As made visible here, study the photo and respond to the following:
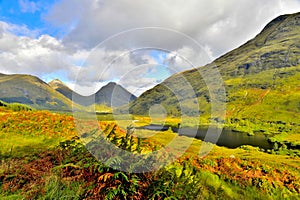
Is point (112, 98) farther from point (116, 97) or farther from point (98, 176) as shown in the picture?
point (98, 176)

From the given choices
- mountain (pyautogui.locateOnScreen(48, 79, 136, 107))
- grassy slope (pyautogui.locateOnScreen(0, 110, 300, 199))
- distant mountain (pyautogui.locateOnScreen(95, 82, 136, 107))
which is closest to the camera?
grassy slope (pyautogui.locateOnScreen(0, 110, 300, 199))

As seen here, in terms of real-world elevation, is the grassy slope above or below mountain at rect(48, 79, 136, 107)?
below

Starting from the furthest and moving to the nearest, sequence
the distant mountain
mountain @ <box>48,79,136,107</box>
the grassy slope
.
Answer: the distant mountain < mountain @ <box>48,79,136,107</box> < the grassy slope

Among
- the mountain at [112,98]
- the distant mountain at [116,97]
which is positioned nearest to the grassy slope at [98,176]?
the mountain at [112,98]

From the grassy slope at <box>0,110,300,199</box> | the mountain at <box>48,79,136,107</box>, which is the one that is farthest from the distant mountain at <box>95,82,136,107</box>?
the grassy slope at <box>0,110,300,199</box>

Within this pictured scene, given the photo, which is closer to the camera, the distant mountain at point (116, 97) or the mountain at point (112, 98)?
the mountain at point (112, 98)

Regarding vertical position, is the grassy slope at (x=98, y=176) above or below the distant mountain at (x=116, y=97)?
below

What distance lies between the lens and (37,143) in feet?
43.4

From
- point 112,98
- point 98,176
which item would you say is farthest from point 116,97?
point 98,176

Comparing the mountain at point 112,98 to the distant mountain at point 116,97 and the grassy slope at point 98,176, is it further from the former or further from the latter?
the grassy slope at point 98,176

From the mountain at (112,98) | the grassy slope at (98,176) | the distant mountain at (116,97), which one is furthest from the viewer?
the distant mountain at (116,97)

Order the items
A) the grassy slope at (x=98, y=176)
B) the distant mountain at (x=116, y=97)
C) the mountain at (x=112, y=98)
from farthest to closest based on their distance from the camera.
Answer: the distant mountain at (x=116, y=97) → the mountain at (x=112, y=98) → the grassy slope at (x=98, y=176)

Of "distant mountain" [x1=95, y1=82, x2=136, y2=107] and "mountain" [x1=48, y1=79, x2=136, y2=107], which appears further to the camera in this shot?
"distant mountain" [x1=95, y1=82, x2=136, y2=107]

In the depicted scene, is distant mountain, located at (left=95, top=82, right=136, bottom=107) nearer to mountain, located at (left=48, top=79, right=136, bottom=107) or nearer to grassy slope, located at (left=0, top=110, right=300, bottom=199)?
mountain, located at (left=48, top=79, right=136, bottom=107)
